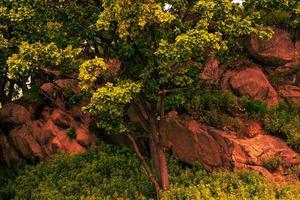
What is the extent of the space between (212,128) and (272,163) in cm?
323

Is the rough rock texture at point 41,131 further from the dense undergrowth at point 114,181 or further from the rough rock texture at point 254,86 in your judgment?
the rough rock texture at point 254,86

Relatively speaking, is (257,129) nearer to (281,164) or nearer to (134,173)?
(281,164)

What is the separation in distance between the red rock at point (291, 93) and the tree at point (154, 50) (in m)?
4.84

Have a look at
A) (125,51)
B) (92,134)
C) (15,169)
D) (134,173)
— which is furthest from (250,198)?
(15,169)

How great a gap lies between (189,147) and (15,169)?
423 inches

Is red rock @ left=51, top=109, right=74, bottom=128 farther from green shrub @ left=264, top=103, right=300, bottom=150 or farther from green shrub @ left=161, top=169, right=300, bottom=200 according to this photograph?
green shrub @ left=264, top=103, right=300, bottom=150

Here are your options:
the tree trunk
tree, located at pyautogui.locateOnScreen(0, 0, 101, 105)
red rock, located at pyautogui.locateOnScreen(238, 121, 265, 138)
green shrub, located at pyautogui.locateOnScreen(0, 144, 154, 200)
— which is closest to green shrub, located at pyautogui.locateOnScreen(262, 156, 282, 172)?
red rock, located at pyautogui.locateOnScreen(238, 121, 265, 138)

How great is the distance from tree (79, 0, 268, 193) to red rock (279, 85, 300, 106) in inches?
191

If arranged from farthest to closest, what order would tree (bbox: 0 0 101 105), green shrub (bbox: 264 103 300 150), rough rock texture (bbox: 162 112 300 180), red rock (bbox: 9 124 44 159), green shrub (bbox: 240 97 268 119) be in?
red rock (bbox: 9 124 44 159)
green shrub (bbox: 240 97 268 119)
green shrub (bbox: 264 103 300 150)
rough rock texture (bbox: 162 112 300 180)
tree (bbox: 0 0 101 105)

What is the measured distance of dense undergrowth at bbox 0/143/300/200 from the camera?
17.6m

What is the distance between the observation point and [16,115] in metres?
26.3

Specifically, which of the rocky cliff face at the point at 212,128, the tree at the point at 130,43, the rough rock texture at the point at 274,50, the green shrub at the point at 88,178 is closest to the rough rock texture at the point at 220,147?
the rocky cliff face at the point at 212,128

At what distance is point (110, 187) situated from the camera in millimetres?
20219

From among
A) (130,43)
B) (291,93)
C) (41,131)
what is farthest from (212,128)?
(41,131)
